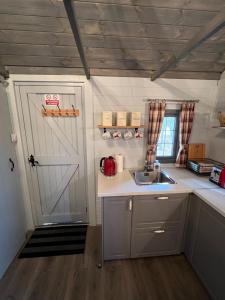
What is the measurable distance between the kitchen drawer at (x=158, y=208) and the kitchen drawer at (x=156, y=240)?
0.25 ft

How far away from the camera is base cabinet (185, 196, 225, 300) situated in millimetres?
1340

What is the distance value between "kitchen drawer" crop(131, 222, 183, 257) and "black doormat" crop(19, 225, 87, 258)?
734mm

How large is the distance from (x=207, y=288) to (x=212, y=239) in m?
0.52

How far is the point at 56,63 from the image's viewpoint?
1.87m

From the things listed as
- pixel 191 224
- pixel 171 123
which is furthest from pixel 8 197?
pixel 171 123

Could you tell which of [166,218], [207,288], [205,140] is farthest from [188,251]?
[205,140]

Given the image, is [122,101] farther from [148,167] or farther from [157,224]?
[157,224]

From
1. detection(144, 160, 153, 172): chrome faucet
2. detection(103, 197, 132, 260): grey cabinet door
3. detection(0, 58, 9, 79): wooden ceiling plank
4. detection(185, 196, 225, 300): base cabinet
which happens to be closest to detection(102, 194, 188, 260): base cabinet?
detection(103, 197, 132, 260): grey cabinet door

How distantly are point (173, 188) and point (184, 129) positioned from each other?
95cm

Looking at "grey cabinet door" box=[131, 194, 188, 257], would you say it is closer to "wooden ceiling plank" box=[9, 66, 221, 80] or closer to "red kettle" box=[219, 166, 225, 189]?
"red kettle" box=[219, 166, 225, 189]

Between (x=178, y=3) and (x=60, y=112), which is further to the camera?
(x=60, y=112)

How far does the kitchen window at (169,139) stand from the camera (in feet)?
7.59

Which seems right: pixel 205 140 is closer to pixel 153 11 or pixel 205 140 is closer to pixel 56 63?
pixel 153 11

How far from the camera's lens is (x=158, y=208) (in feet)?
5.66
